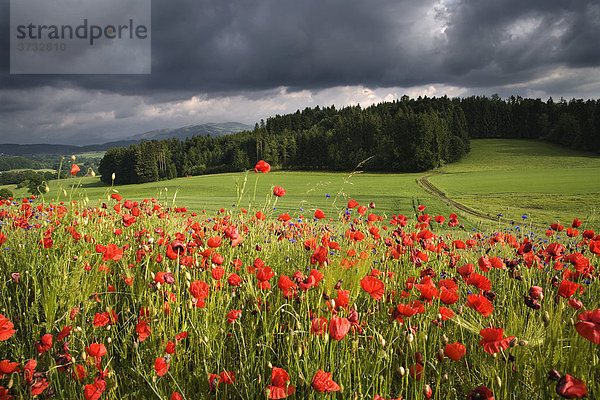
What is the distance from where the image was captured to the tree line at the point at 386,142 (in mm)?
53656

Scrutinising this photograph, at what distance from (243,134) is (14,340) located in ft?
300

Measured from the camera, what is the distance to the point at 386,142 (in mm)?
54250

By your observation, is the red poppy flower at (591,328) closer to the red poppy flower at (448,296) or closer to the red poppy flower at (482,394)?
the red poppy flower at (482,394)

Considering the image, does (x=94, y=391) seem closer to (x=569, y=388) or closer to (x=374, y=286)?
(x=374, y=286)

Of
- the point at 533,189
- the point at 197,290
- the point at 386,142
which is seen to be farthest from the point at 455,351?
the point at 386,142

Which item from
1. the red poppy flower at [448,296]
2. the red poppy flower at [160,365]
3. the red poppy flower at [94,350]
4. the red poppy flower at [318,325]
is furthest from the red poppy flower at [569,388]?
the red poppy flower at [94,350]

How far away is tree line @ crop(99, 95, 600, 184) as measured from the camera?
53656 millimetres

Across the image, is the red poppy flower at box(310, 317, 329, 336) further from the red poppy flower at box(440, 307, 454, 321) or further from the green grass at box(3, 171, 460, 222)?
the green grass at box(3, 171, 460, 222)

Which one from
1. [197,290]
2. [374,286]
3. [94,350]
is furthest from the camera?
[197,290]

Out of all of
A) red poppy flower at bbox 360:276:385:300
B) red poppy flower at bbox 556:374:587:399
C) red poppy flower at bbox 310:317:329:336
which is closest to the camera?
red poppy flower at bbox 556:374:587:399

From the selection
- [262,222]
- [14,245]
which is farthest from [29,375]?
[262,222]

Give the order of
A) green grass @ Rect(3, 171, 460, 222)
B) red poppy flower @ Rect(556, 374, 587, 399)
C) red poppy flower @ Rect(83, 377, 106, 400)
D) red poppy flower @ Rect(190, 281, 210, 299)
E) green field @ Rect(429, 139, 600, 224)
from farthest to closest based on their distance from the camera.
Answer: green field @ Rect(429, 139, 600, 224) < green grass @ Rect(3, 171, 460, 222) < red poppy flower @ Rect(190, 281, 210, 299) < red poppy flower @ Rect(83, 377, 106, 400) < red poppy flower @ Rect(556, 374, 587, 399)

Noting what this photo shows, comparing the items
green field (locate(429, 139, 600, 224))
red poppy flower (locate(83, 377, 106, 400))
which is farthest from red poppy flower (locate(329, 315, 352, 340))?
green field (locate(429, 139, 600, 224))

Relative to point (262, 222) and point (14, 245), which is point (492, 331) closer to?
point (262, 222)
